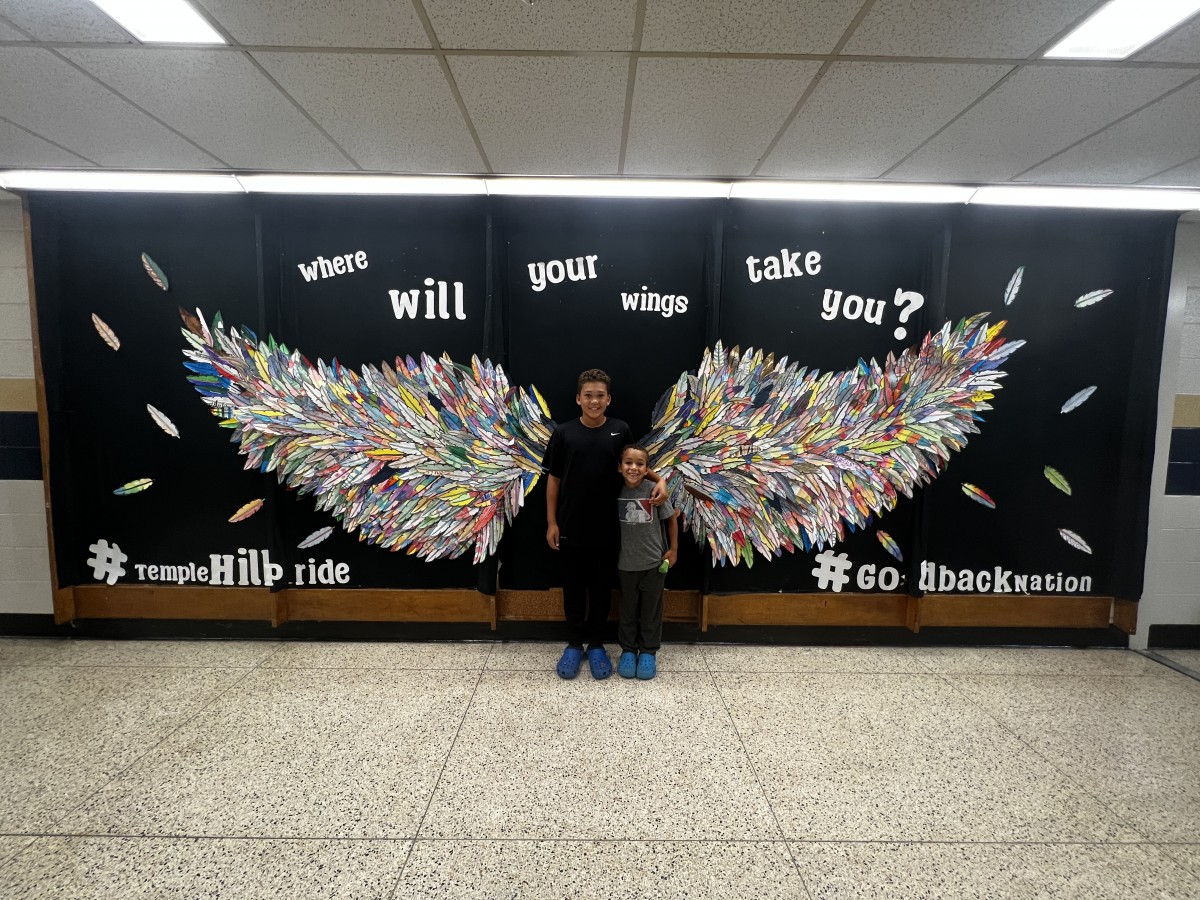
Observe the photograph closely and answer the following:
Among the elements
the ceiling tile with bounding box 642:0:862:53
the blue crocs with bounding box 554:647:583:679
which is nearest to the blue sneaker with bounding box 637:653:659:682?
the blue crocs with bounding box 554:647:583:679

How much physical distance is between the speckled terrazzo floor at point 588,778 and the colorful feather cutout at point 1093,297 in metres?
2.11

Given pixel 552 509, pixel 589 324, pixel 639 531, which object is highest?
pixel 589 324

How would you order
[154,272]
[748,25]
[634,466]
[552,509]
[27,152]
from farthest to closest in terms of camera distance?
[154,272] → [552,509] → [634,466] → [27,152] → [748,25]

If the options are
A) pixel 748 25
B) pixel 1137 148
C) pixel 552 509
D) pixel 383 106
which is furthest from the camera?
pixel 552 509

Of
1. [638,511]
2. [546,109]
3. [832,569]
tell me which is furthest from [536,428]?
[832,569]

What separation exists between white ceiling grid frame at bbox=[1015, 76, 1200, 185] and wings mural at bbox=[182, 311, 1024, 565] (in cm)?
78

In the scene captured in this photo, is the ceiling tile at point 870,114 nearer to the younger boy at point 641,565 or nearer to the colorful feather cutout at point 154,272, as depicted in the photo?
the younger boy at point 641,565

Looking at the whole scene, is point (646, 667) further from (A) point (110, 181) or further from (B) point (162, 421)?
(A) point (110, 181)

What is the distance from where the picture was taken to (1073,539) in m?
3.08

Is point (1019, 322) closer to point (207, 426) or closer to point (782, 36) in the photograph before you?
point (782, 36)

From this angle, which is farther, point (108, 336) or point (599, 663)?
point (108, 336)

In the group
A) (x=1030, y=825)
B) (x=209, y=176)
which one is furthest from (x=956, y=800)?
(x=209, y=176)

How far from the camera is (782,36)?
1.57 meters

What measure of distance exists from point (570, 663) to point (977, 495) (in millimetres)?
2628
